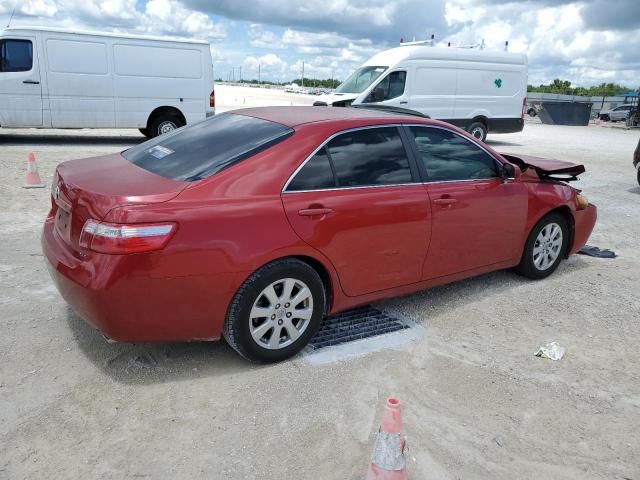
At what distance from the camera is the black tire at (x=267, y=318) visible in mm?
3195

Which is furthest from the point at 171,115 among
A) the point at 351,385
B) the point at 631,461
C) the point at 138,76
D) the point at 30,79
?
the point at 631,461

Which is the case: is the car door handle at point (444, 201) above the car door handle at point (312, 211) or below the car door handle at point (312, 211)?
below

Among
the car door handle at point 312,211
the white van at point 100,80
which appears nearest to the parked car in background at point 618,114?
the white van at point 100,80

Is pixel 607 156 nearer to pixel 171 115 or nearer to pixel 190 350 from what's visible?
pixel 171 115

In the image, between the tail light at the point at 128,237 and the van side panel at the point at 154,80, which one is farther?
the van side panel at the point at 154,80

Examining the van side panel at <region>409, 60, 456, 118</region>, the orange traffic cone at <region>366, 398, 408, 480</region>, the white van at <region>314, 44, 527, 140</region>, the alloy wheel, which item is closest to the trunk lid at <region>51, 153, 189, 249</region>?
the orange traffic cone at <region>366, 398, 408, 480</region>

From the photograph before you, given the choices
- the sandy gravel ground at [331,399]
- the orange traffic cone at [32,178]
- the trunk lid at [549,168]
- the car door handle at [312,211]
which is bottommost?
the sandy gravel ground at [331,399]

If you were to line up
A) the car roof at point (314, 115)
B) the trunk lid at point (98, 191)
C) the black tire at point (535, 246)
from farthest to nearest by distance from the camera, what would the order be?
the black tire at point (535, 246) → the car roof at point (314, 115) → the trunk lid at point (98, 191)

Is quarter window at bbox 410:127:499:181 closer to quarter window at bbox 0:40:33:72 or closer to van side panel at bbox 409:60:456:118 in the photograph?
van side panel at bbox 409:60:456:118

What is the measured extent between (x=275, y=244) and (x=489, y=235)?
2096 mm

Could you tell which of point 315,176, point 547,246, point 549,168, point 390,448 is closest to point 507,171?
point 549,168

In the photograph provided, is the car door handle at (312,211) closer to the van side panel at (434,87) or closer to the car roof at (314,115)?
the car roof at (314,115)

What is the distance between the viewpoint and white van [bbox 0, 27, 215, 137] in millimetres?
11766

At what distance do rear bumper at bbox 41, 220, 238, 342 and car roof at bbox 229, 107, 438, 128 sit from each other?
1.28 meters
